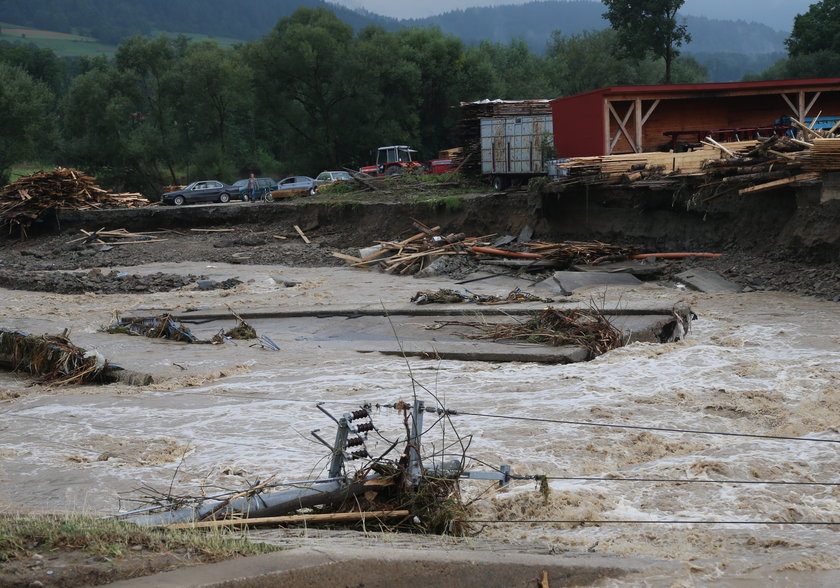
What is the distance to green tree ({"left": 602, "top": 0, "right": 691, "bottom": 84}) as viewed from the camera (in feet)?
155

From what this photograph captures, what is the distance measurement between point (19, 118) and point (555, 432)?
158 feet

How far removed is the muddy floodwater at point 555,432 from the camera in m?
6.42

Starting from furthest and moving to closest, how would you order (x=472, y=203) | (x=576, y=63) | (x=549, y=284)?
(x=576, y=63) < (x=472, y=203) < (x=549, y=284)

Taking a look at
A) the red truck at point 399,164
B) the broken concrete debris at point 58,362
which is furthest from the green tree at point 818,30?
the broken concrete debris at point 58,362

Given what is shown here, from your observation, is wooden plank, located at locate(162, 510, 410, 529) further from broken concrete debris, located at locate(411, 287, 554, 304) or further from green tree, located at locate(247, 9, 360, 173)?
green tree, located at locate(247, 9, 360, 173)

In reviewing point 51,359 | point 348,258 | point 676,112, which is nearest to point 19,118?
point 348,258

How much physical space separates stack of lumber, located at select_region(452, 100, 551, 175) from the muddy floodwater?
17.6 m

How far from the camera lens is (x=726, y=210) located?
20.1 meters

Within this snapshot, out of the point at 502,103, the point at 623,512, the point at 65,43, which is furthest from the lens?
the point at 65,43

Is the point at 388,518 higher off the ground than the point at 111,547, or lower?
lower

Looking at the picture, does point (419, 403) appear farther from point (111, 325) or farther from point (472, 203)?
point (472, 203)

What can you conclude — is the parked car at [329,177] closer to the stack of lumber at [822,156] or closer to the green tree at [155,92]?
the green tree at [155,92]

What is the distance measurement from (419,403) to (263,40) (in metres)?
52.5

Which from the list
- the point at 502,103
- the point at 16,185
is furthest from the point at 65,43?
the point at 502,103
